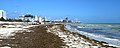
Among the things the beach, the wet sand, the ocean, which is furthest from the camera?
the ocean

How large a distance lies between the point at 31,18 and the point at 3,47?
185 metres

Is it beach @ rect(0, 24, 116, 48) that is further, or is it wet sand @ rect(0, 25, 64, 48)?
beach @ rect(0, 24, 116, 48)

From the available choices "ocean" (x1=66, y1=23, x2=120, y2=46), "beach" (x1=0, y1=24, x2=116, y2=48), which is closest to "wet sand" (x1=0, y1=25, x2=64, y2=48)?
"beach" (x1=0, y1=24, x2=116, y2=48)

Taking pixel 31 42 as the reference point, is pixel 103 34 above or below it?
below

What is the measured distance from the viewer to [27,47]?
38.4 feet

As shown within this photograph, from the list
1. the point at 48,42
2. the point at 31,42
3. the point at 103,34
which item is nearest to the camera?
the point at 31,42

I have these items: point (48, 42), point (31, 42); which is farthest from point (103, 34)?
point (31, 42)

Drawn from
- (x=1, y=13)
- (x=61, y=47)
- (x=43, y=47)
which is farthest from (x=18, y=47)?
(x=1, y=13)

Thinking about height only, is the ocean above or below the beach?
below

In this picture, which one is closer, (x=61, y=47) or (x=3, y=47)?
(x=3, y=47)

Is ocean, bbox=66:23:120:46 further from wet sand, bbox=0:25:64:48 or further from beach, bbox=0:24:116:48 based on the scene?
wet sand, bbox=0:25:64:48

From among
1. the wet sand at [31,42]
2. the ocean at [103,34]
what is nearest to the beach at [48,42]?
the wet sand at [31,42]

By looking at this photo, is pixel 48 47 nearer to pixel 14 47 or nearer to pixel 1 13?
pixel 14 47

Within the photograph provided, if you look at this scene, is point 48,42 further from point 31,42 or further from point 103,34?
point 103,34
